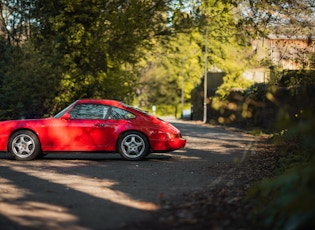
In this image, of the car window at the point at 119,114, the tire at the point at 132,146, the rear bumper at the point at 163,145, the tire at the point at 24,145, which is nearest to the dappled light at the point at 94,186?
the tire at the point at 24,145

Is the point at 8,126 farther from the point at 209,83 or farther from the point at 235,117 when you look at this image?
the point at 209,83

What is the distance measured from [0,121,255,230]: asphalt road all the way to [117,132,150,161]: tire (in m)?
0.23

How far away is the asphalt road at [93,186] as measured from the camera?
6.60 metres

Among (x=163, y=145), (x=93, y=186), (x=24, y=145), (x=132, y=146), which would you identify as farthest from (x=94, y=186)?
(x=24, y=145)

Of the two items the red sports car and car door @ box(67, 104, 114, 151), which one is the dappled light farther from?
car door @ box(67, 104, 114, 151)

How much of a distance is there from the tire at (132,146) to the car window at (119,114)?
42 centimetres

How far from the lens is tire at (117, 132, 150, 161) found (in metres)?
13.1

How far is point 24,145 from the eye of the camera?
12984 mm

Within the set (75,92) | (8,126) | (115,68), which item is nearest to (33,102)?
(75,92)

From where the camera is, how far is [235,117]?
119 feet

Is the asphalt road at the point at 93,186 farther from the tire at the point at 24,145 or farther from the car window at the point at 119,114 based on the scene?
the car window at the point at 119,114

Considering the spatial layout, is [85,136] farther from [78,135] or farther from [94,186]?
[94,186]

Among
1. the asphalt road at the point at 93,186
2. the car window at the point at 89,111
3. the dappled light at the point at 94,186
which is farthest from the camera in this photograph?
the car window at the point at 89,111

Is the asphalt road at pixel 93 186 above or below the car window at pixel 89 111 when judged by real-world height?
below
